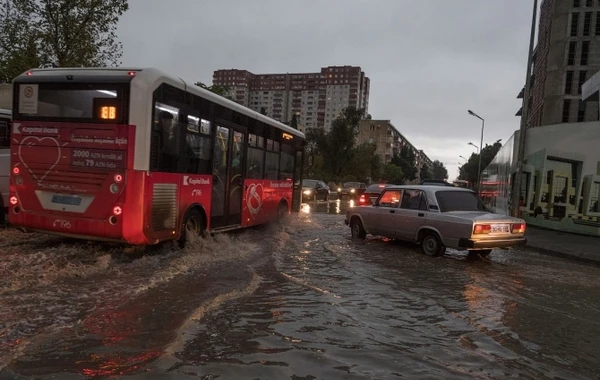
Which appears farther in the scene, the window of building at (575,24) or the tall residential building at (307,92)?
the tall residential building at (307,92)

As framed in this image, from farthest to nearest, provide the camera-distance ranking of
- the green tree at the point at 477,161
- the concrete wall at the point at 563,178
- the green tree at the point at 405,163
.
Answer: the green tree at the point at 405,163
the green tree at the point at 477,161
the concrete wall at the point at 563,178

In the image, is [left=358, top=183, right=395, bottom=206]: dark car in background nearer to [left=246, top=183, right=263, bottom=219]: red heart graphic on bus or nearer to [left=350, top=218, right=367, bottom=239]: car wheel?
[left=350, top=218, right=367, bottom=239]: car wheel

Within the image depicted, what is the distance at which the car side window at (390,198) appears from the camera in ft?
37.6

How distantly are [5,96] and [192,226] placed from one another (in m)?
9.75

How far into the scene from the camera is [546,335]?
5184mm

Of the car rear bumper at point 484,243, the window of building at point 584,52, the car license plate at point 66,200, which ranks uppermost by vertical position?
the window of building at point 584,52

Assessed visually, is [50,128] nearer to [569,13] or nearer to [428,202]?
[428,202]

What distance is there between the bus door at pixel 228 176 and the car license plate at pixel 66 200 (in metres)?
2.83

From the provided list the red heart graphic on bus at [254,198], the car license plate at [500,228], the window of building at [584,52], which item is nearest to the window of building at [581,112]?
the window of building at [584,52]

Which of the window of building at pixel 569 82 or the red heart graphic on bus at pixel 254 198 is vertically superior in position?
the window of building at pixel 569 82

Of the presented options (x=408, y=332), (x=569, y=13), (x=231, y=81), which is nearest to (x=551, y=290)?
(x=408, y=332)

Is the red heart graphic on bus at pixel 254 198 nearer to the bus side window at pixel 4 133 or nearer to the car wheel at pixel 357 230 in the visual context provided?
the car wheel at pixel 357 230

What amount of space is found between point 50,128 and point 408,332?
6.43 m

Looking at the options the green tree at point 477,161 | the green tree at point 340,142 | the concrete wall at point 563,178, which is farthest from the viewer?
the green tree at point 477,161
